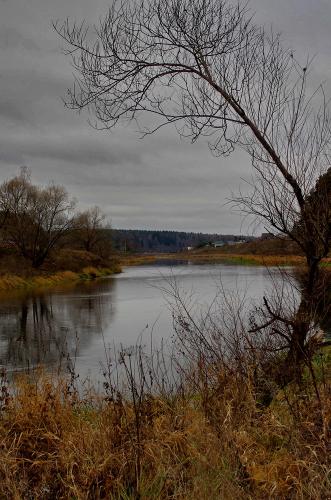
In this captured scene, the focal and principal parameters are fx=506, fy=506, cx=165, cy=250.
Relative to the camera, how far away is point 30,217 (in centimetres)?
3828

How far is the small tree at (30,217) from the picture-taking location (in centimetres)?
3734

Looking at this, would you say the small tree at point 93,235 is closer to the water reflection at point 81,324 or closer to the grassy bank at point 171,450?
the water reflection at point 81,324

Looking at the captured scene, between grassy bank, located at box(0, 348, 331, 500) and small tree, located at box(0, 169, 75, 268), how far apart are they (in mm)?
33880

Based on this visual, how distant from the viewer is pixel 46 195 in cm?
3894

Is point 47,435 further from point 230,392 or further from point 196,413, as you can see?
point 230,392

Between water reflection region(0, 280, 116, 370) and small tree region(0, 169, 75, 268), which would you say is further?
small tree region(0, 169, 75, 268)

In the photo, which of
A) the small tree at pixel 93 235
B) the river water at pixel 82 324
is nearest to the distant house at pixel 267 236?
the river water at pixel 82 324

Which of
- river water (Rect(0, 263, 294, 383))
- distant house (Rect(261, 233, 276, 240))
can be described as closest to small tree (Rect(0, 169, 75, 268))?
river water (Rect(0, 263, 294, 383))

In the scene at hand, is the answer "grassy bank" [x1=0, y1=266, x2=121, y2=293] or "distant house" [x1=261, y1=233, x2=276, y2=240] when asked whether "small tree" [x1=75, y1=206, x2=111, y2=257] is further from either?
"distant house" [x1=261, y1=233, x2=276, y2=240]

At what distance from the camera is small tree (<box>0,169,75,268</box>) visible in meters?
37.3

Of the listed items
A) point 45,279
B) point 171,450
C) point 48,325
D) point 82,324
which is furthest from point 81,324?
point 45,279

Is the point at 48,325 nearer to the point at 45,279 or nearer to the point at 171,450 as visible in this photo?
the point at 171,450

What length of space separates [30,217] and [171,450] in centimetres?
3630

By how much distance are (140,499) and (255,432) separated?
4.28 feet
